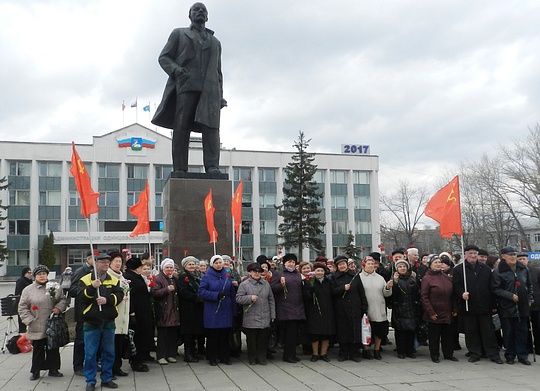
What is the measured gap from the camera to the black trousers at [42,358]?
7305 millimetres

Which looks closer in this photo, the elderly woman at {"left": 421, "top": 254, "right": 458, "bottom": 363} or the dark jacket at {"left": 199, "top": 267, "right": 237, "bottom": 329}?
the dark jacket at {"left": 199, "top": 267, "right": 237, "bottom": 329}

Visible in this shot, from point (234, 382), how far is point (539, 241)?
3179 inches

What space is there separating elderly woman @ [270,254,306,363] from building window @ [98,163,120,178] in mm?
43481

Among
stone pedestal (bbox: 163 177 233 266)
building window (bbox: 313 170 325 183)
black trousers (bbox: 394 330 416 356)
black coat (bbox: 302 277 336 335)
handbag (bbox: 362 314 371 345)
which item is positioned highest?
building window (bbox: 313 170 325 183)

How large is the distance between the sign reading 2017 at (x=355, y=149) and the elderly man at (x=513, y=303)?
163 ft

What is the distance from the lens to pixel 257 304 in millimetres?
8070

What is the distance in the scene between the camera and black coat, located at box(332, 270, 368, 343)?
820 centimetres

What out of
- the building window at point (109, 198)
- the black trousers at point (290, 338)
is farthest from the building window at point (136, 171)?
the black trousers at point (290, 338)

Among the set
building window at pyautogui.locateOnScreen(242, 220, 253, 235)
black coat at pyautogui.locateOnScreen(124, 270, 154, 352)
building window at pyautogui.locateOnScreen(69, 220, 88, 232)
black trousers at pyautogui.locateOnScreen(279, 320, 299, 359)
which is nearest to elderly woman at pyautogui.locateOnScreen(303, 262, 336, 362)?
black trousers at pyautogui.locateOnScreen(279, 320, 299, 359)

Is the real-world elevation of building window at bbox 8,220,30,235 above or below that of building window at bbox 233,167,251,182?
below

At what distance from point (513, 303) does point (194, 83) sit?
7.33 m

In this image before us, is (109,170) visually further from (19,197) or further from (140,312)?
(140,312)

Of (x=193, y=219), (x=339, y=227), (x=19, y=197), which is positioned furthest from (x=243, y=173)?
(x=193, y=219)

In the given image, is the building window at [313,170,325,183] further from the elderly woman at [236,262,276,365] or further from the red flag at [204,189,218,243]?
the elderly woman at [236,262,276,365]
